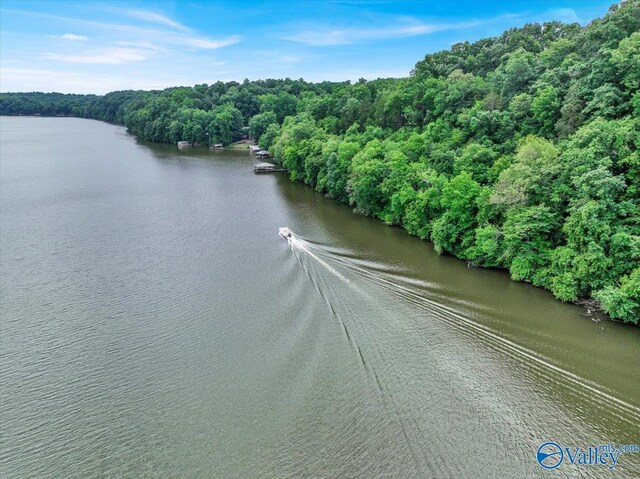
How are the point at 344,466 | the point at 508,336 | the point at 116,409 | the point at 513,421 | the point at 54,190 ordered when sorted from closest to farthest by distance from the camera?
the point at 344,466 → the point at 513,421 → the point at 116,409 → the point at 508,336 → the point at 54,190

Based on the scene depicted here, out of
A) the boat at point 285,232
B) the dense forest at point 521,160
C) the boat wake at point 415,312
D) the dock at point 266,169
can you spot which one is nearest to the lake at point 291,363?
the boat wake at point 415,312

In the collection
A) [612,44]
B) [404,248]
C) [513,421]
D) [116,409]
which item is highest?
[612,44]

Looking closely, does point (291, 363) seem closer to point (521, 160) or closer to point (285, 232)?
point (285, 232)

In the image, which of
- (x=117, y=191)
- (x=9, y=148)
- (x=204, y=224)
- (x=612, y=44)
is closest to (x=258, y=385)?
(x=204, y=224)

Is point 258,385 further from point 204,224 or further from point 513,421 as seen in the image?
point 204,224

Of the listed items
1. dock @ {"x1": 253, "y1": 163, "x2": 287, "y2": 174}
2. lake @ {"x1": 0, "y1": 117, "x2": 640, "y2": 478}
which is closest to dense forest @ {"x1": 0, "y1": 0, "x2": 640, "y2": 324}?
lake @ {"x1": 0, "y1": 117, "x2": 640, "y2": 478}
